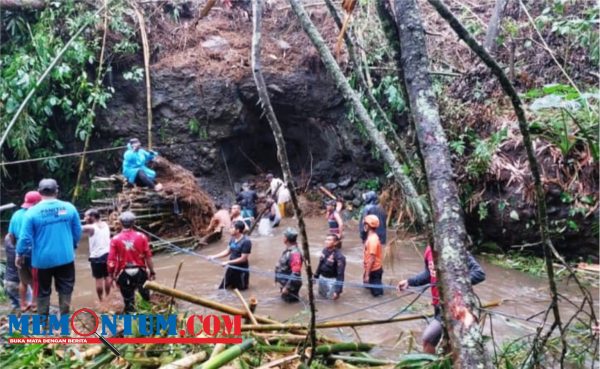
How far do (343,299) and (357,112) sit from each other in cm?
446

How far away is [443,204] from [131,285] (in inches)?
173

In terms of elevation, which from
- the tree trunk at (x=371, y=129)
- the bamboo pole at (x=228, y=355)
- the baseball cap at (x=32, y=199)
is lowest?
the bamboo pole at (x=228, y=355)

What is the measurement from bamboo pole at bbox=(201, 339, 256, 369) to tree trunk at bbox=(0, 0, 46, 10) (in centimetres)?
1131

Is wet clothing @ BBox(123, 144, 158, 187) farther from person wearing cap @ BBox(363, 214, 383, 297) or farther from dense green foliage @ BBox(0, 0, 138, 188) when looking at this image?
person wearing cap @ BBox(363, 214, 383, 297)

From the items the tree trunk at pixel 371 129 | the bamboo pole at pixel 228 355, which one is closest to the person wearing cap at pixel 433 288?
the tree trunk at pixel 371 129

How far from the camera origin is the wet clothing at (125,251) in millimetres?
5391

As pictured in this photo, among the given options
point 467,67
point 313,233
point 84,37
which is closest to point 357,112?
point 313,233

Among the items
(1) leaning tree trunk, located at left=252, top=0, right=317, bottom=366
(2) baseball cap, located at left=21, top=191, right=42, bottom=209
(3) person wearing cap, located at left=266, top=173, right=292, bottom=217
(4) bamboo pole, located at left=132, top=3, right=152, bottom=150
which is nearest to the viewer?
(1) leaning tree trunk, located at left=252, top=0, right=317, bottom=366

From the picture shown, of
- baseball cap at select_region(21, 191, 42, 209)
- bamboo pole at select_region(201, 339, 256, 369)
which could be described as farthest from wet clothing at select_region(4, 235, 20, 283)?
bamboo pole at select_region(201, 339, 256, 369)

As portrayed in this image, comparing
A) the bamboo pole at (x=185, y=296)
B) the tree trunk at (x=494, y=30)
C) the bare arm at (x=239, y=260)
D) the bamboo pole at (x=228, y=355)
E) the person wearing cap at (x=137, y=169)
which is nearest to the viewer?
the bamboo pole at (x=228, y=355)

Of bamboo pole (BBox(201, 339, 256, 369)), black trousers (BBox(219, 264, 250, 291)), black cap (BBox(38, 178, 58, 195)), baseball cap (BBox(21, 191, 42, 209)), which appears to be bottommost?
black trousers (BBox(219, 264, 250, 291))

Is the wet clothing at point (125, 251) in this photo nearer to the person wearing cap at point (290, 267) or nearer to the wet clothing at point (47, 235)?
the wet clothing at point (47, 235)

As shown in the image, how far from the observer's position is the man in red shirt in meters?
5.39

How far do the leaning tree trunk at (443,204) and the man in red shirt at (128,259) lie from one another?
13.5 ft
